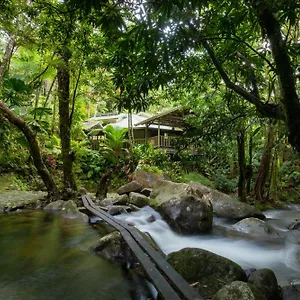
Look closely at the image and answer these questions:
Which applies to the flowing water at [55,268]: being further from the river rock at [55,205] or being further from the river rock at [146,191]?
the river rock at [146,191]

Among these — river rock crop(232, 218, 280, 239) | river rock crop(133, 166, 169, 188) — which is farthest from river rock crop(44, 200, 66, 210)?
river rock crop(232, 218, 280, 239)

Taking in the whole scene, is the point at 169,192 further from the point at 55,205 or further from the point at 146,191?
the point at 55,205

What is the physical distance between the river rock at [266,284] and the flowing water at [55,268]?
1323 mm

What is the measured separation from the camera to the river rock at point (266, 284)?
8.71 feet

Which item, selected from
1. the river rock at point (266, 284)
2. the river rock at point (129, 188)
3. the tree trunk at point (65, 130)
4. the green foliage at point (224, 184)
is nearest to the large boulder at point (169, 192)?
the river rock at point (129, 188)

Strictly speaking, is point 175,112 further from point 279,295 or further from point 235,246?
point 279,295

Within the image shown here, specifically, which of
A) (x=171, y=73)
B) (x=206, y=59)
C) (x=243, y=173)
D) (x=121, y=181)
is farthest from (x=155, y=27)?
(x=121, y=181)

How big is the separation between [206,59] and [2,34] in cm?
522

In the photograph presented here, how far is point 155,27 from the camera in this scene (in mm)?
1899

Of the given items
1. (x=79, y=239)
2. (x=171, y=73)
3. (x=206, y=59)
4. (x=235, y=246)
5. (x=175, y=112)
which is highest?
(x=175, y=112)

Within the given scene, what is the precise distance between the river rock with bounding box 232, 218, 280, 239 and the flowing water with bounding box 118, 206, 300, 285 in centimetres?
25

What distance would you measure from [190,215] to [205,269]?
2.85m

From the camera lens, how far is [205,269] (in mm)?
2926

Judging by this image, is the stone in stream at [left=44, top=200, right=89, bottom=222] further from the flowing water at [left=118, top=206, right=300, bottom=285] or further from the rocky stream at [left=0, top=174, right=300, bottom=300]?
the flowing water at [left=118, top=206, right=300, bottom=285]
